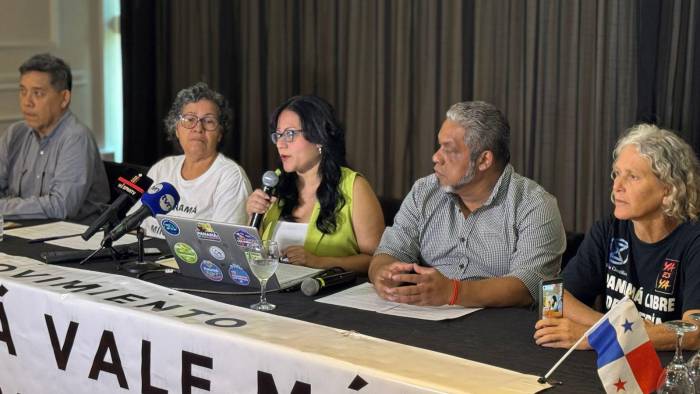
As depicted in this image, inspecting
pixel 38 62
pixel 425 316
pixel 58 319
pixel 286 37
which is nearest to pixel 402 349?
pixel 425 316

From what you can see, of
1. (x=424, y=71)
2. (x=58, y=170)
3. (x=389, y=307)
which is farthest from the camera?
(x=424, y=71)

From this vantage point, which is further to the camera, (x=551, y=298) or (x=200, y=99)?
(x=200, y=99)

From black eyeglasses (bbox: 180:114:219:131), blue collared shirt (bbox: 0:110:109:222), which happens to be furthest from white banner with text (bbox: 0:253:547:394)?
blue collared shirt (bbox: 0:110:109:222)

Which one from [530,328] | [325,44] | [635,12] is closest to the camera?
[530,328]

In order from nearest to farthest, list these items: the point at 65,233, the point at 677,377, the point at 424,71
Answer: the point at 677,377, the point at 65,233, the point at 424,71

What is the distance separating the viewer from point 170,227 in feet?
9.15

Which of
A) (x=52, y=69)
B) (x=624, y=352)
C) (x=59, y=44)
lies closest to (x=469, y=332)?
(x=624, y=352)

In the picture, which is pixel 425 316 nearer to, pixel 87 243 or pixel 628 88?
pixel 87 243

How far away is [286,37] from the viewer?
16.5 feet

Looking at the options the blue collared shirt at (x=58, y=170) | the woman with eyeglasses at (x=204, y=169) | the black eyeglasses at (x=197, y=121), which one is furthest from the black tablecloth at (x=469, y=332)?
the blue collared shirt at (x=58, y=170)

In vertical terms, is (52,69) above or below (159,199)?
above

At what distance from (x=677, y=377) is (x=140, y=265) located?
1689 millimetres

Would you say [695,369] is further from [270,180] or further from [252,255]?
[270,180]

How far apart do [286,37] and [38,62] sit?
1294 millimetres
